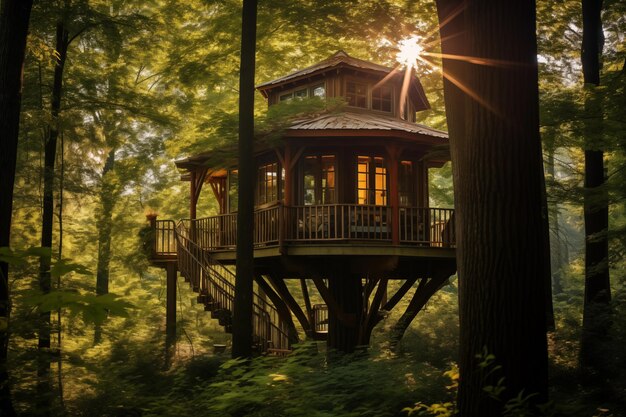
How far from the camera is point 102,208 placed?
23.3 metres

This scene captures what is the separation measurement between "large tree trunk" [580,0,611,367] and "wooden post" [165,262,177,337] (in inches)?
456

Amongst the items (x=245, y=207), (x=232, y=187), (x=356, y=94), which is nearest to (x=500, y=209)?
(x=245, y=207)

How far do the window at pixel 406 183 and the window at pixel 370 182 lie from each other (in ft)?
2.64

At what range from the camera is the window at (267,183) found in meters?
19.9

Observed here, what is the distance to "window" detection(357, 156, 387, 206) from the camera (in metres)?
18.6

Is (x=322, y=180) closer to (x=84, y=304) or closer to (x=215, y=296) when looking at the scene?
(x=215, y=296)

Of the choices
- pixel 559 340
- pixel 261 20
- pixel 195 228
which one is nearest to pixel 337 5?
pixel 261 20

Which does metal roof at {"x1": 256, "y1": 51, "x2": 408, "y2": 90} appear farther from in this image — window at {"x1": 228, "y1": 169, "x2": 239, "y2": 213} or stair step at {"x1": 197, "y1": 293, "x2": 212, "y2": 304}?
stair step at {"x1": 197, "y1": 293, "x2": 212, "y2": 304}

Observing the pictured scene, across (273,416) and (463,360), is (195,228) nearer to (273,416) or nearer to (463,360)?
(273,416)

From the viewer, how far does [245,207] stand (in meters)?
13.6

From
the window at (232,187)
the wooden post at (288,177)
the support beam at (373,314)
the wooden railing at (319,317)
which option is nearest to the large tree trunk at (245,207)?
the wooden post at (288,177)

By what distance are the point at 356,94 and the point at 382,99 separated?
113 centimetres

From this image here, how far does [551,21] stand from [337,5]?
7.40 metres

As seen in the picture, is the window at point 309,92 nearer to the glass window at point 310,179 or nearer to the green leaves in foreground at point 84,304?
the glass window at point 310,179
